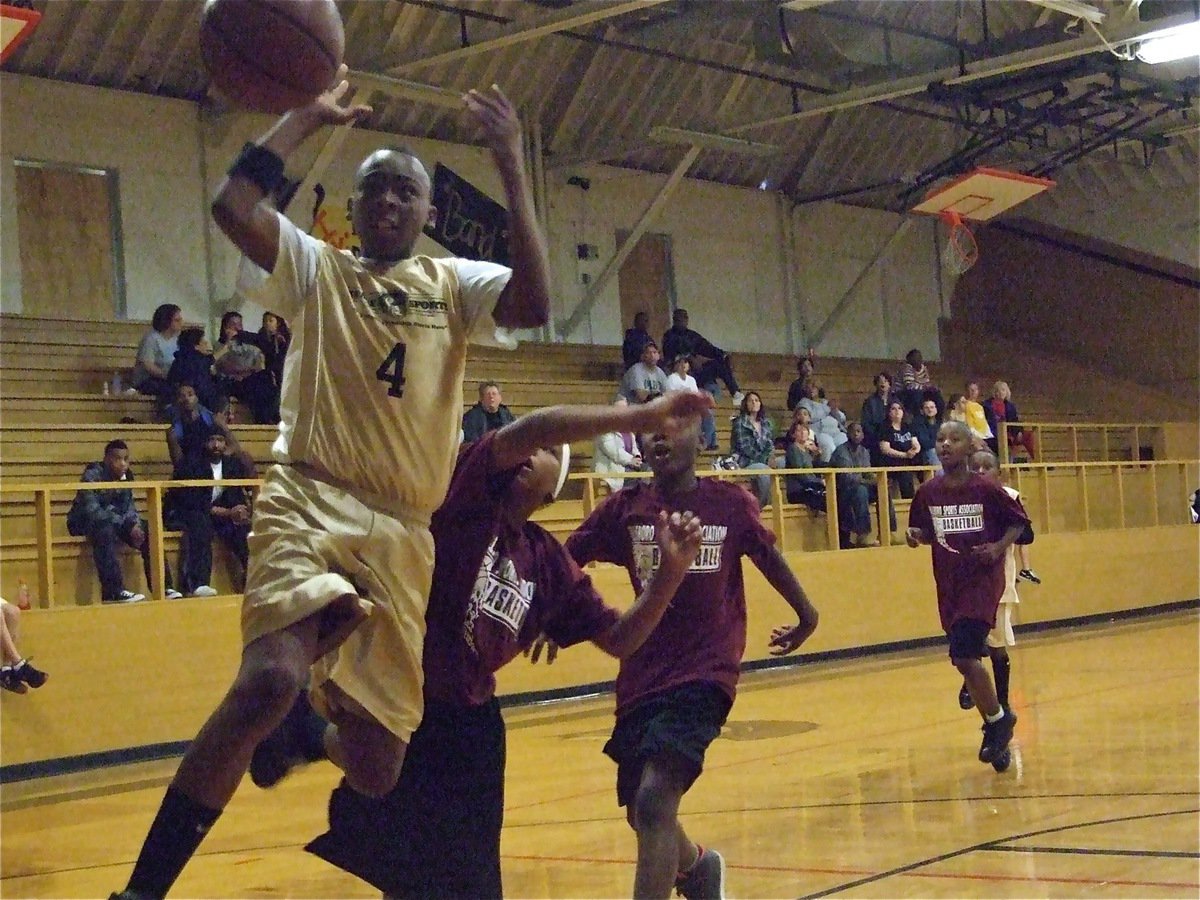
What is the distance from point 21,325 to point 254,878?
31.3 ft

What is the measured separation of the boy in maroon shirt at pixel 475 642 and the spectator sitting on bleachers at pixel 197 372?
8.91 m

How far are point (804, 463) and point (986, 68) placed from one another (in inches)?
193

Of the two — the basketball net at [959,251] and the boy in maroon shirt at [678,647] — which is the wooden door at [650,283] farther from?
Answer: the boy in maroon shirt at [678,647]

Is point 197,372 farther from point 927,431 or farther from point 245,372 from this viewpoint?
point 927,431

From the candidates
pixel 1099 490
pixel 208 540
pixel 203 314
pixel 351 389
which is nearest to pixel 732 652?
pixel 351 389

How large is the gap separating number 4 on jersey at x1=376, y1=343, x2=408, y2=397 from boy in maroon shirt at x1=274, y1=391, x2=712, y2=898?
0.86 ft

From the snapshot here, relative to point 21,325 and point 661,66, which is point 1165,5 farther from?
point 21,325

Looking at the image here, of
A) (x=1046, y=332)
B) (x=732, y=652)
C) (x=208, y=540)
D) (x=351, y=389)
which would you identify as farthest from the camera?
(x=1046, y=332)

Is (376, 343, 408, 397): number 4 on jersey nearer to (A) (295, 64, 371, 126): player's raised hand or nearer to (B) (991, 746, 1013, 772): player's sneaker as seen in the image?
(A) (295, 64, 371, 126): player's raised hand

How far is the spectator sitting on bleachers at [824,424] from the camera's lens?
1680cm

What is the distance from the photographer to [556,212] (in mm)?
20031

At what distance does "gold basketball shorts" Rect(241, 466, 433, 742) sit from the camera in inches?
136

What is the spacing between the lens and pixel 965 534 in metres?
8.41

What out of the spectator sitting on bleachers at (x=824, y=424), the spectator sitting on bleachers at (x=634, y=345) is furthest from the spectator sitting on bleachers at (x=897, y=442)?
the spectator sitting on bleachers at (x=634, y=345)
